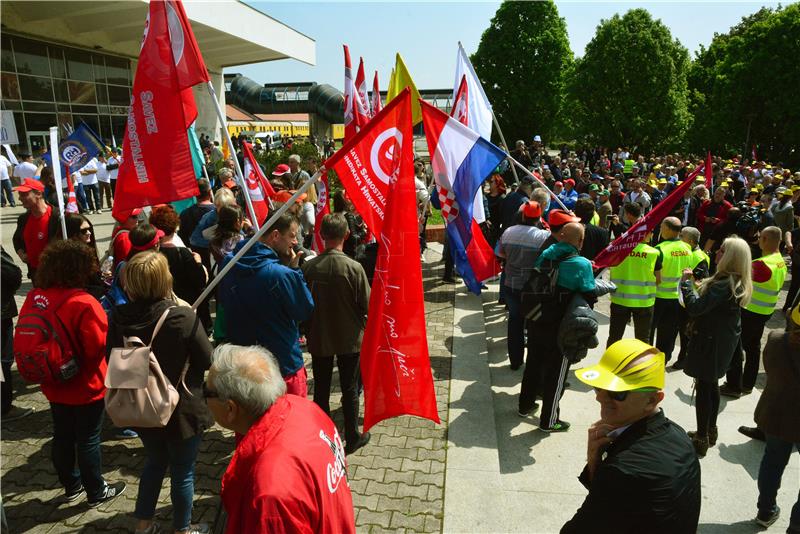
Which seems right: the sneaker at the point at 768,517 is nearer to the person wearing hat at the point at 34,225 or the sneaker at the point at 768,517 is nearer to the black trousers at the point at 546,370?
the black trousers at the point at 546,370

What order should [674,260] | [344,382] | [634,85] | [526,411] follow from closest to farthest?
[344,382] → [526,411] → [674,260] → [634,85]

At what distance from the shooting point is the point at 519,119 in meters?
43.8

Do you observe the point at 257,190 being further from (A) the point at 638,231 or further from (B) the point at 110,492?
(A) the point at 638,231

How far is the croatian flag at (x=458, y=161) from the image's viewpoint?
4266 millimetres

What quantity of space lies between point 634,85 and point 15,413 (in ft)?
132

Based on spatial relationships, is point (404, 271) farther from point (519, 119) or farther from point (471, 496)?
point (519, 119)

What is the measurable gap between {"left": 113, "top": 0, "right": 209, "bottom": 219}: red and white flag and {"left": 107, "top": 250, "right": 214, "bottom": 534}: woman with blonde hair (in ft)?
4.14

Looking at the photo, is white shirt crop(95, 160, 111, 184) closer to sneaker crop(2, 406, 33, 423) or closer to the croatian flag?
sneaker crop(2, 406, 33, 423)

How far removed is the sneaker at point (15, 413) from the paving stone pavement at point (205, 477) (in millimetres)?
66

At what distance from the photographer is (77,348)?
3576 millimetres

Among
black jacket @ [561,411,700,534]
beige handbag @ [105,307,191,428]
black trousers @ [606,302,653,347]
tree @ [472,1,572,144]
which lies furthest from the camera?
tree @ [472,1,572,144]

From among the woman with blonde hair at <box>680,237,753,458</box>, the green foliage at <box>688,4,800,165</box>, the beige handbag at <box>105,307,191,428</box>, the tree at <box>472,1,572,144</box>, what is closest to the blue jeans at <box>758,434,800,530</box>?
the woman with blonde hair at <box>680,237,753,458</box>

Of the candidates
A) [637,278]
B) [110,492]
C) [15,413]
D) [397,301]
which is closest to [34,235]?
[15,413]

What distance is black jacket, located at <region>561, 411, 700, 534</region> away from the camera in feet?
6.91
